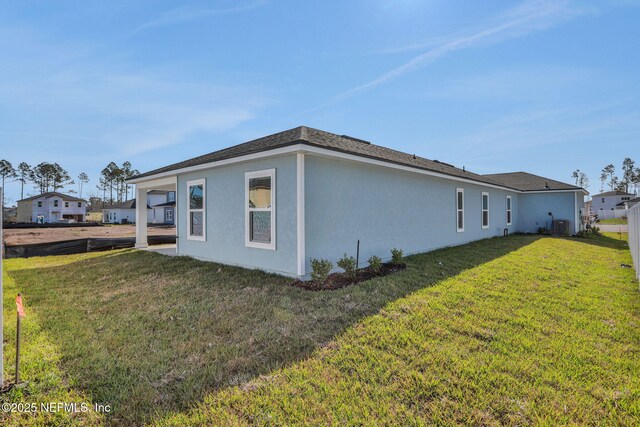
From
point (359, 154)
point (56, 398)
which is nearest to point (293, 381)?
point (56, 398)

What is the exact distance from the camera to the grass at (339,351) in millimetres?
2561

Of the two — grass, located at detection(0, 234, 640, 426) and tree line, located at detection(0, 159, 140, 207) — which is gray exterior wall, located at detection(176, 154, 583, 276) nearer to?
grass, located at detection(0, 234, 640, 426)

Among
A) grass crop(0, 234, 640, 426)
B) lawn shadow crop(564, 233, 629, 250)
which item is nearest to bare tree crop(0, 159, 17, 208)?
grass crop(0, 234, 640, 426)

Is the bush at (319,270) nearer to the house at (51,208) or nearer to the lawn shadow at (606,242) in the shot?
the lawn shadow at (606,242)

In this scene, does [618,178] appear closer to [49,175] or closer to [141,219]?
[141,219]

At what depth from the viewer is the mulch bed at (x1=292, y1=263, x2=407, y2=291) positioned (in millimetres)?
5930

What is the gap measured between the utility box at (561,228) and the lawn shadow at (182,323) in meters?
13.4

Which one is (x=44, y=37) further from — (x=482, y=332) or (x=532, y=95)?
(x=532, y=95)

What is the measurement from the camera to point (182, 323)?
4512 mm

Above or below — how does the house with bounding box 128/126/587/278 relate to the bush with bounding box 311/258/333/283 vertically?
above

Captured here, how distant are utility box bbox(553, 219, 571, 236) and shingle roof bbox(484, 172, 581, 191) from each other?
2112 millimetres

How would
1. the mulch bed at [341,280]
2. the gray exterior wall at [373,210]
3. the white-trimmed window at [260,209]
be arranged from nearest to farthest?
the mulch bed at [341,280] < the gray exterior wall at [373,210] < the white-trimmed window at [260,209]

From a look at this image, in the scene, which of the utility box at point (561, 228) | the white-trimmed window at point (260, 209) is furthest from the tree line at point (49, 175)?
the utility box at point (561, 228)

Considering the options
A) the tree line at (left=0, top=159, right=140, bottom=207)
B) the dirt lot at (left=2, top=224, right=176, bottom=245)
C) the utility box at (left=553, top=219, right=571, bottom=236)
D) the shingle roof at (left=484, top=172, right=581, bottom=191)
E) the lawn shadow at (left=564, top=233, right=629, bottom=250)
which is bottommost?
the lawn shadow at (left=564, top=233, right=629, bottom=250)
